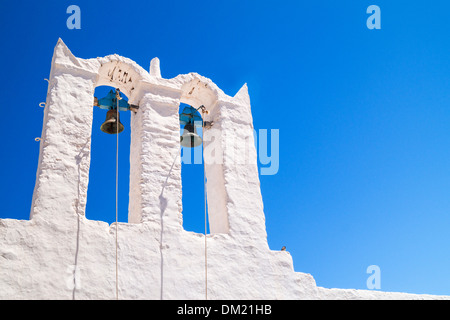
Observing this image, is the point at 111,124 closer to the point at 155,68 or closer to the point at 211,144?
the point at 155,68

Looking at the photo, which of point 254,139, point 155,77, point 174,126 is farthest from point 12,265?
point 254,139

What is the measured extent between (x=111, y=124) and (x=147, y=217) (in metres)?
1.23

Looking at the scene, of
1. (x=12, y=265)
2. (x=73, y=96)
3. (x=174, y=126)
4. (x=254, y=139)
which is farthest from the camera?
(x=254, y=139)

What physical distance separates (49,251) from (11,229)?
33 cm

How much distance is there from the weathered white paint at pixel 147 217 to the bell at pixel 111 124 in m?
0.20

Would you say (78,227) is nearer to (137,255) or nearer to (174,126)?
(137,255)

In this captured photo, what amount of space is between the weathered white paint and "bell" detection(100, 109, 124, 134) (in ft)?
0.65

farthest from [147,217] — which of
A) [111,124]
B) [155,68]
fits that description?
[155,68]

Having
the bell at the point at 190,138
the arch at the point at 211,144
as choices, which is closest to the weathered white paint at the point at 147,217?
the arch at the point at 211,144

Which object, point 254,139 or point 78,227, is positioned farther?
point 254,139

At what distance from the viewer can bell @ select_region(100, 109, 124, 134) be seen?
5309mm

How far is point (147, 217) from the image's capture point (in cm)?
470
